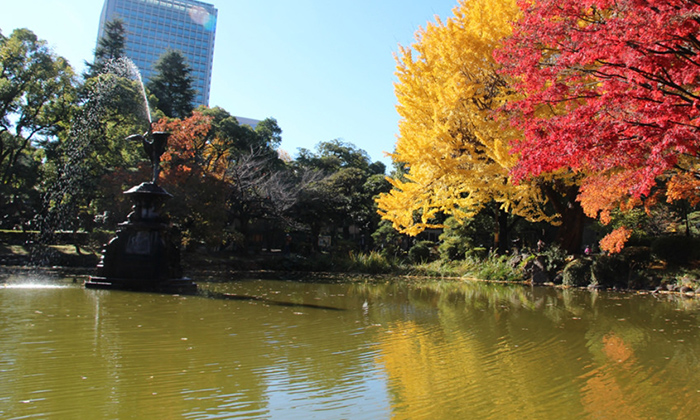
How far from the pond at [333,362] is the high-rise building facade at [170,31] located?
346 feet

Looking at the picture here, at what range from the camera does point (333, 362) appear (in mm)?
3488

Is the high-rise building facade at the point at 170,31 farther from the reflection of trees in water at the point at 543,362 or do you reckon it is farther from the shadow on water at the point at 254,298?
the reflection of trees in water at the point at 543,362

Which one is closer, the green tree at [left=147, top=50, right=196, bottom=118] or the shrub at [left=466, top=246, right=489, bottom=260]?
the shrub at [left=466, top=246, right=489, bottom=260]

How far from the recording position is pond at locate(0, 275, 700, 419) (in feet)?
8.19

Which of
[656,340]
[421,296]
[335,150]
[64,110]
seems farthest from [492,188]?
[335,150]

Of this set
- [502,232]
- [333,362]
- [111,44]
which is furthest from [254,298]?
[111,44]

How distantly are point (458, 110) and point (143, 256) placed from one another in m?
7.19

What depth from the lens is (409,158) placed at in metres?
11.3

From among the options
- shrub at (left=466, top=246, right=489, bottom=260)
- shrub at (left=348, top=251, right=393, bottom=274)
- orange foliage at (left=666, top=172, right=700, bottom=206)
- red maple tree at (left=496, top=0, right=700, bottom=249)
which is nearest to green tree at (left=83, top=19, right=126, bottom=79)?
shrub at (left=348, top=251, right=393, bottom=274)

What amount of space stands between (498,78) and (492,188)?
2.57 metres

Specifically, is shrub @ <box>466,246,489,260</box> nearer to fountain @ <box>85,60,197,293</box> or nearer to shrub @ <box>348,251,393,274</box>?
shrub @ <box>348,251,393,274</box>

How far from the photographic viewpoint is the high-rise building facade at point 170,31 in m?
104

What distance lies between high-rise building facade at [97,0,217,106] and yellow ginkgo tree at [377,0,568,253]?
326 feet

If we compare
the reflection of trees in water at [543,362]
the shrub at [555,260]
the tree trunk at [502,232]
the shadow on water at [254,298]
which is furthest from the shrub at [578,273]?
the shadow on water at [254,298]
